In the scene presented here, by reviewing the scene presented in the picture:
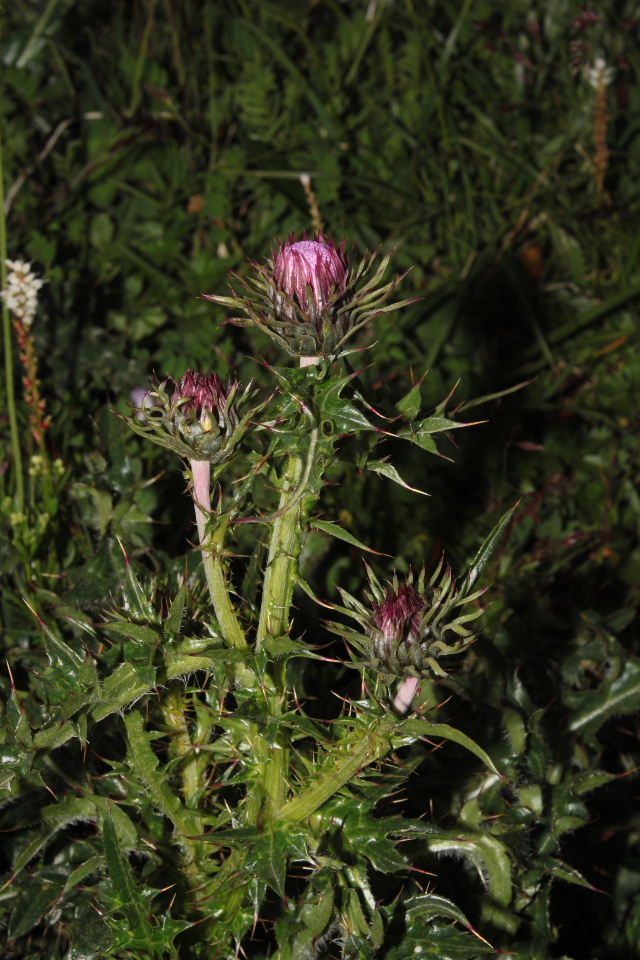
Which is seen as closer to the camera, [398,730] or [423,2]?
[398,730]

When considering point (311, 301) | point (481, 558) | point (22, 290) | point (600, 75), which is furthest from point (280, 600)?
point (600, 75)

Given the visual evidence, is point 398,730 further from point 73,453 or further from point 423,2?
point 423,2

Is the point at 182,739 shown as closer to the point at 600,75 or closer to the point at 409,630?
the point at 409,630

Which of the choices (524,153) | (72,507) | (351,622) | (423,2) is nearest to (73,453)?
(72,507)

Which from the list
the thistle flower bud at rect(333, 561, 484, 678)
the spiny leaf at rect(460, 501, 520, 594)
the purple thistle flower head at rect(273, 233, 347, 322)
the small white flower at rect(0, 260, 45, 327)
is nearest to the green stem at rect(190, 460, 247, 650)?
the thistle flower bud at rect(333, 561, 484, 678)

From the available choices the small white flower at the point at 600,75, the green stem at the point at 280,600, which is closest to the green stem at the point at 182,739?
the green stem at the point at 280,600

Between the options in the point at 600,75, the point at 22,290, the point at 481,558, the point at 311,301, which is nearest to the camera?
the point at 311,301
